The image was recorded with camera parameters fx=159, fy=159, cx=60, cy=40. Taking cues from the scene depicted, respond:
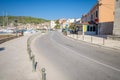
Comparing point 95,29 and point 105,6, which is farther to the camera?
point 95,29

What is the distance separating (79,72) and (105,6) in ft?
130

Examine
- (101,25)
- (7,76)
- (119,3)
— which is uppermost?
(119,3)

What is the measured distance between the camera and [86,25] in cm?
4941

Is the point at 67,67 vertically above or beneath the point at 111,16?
beneath

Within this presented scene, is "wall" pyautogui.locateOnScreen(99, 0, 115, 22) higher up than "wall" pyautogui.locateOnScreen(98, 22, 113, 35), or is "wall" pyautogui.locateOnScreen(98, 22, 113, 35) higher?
"wall" pyautogui.locateOnScreen(99, 0, 115, 22)

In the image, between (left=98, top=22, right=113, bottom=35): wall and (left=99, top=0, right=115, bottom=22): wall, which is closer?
(left=98, top=22, right=113, bottom=35): wall

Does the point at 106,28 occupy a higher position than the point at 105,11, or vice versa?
the point at 105,11

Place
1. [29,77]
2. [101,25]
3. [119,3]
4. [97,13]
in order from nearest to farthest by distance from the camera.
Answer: [29,77] < [119,3] < [101,25] < [97,13]

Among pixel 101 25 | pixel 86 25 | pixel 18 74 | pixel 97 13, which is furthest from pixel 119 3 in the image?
pixel 18 74

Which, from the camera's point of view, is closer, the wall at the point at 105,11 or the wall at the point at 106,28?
the wall at the point at 106,28

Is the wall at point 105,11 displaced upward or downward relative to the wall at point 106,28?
upward

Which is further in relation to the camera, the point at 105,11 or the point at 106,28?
the point at 105,11

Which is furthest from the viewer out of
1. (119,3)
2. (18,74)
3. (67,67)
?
(119,3)

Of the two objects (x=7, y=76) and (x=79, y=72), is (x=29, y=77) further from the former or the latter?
(x=79, y=72)
